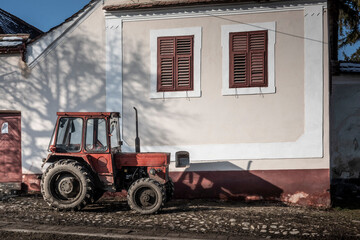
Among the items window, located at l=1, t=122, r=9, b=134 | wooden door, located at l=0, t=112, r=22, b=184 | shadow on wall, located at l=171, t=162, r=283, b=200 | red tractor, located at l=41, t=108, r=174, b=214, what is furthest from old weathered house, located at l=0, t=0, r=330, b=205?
red tractor, located at l=41, t=108, r=174, b=214

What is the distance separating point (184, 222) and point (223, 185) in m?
2.68

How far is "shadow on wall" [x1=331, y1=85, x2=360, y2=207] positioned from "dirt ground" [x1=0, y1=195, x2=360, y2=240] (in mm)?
3248

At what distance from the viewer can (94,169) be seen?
7.90 meters

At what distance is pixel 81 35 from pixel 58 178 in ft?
13.8

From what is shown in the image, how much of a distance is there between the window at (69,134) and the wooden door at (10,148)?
3.09m

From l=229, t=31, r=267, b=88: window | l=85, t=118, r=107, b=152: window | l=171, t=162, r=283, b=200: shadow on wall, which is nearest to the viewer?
l=85, t=118, r=107, b=152: window

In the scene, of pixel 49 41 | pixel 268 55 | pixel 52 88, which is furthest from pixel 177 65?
pixel 49 41

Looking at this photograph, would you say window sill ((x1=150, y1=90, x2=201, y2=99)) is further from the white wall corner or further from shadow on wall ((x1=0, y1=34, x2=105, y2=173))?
the white wall corner

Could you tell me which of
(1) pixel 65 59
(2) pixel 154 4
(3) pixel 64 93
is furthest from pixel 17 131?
(2) pixel 154 4

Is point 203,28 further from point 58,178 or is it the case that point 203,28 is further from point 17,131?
point 17,131

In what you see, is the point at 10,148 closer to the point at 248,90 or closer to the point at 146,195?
the point at 146,195

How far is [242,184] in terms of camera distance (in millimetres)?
9438

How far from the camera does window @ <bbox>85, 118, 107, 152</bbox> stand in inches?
314

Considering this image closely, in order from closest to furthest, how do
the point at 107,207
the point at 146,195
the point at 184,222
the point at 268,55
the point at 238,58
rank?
the point at 184,222, the point at 146,195, the point at 107,207, the point at 268,55, the point at 238,58
